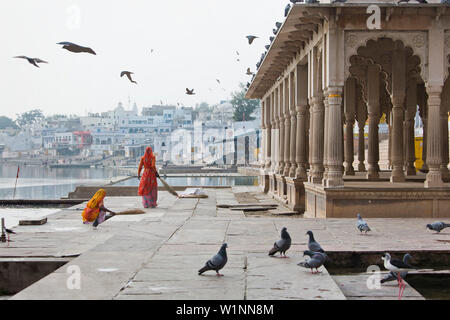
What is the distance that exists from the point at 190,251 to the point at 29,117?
191354mm

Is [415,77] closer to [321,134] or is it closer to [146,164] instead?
[321,134]

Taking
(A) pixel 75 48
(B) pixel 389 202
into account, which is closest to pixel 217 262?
(A) pixel 75 48

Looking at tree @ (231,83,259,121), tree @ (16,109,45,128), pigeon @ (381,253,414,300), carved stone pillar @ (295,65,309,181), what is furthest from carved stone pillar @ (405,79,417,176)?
tree @ (16,109,45,128)

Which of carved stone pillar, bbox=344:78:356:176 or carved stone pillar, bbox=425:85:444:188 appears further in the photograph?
carved stone pillar, bbox=344:78:356:176

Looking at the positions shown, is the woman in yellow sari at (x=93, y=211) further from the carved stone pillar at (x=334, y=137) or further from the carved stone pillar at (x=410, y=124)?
the carved stone pillar at (x=410, y=124)

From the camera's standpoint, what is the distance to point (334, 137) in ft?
39.1

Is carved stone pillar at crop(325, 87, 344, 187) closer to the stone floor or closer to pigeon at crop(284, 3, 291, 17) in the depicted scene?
the stone floor

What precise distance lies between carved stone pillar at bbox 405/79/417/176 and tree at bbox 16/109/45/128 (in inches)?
7127

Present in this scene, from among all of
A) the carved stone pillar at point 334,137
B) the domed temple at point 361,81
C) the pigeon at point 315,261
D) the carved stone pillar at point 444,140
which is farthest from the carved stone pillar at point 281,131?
the pigeon at point 315,261

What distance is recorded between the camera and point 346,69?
11836mm

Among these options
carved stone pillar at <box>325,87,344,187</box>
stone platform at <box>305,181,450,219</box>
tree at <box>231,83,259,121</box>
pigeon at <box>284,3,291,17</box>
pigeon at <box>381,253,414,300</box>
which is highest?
tree at <box>231,83,259,121</box>

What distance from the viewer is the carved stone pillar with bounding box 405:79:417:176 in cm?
1914

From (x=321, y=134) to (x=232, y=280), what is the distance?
316 inches

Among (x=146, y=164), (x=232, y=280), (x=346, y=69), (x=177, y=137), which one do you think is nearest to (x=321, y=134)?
(x=346, y=69)
